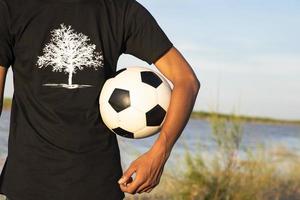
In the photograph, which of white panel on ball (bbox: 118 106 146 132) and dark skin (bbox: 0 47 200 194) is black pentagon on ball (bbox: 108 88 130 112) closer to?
white panel on ball (bbox: 118 106 146 132)

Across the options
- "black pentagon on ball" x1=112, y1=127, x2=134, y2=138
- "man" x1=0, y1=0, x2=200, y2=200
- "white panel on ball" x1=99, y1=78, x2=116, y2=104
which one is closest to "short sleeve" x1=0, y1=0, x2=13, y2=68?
"man" x1=0, y1=0, x2=200, y2=200

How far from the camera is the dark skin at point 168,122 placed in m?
1.91

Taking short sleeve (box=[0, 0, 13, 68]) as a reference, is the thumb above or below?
below

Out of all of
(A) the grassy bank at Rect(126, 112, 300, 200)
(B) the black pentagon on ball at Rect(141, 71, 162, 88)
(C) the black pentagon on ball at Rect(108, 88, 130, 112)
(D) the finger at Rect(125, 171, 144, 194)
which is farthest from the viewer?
(A) the grassy bank at Rect(126, 112, 300, 200)

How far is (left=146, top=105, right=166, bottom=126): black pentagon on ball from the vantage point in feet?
7.33

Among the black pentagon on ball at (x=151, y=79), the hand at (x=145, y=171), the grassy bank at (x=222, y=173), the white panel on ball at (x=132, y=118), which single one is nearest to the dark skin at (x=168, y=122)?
the hand at (x=145, y=171)

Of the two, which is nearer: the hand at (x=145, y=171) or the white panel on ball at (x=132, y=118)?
the hand at (x=145, y=171)

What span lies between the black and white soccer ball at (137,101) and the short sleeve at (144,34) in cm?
17

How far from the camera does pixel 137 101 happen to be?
7.46ft

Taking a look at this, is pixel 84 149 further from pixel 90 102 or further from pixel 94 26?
pixel 94 26

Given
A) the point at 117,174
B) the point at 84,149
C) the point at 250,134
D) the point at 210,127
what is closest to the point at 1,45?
the point at 84,149

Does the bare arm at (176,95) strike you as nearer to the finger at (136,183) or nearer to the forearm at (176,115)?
the forearm at (176,115)

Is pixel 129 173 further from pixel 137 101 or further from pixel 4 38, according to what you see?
pixel 4 38

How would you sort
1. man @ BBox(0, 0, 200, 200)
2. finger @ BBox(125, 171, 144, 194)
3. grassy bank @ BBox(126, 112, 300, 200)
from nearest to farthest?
finger @ BBox(125, 171, 144, 194) < man @ BBox(0, 0, 200, 200) < grassy bank @ BBox(126, 112, 300, 200)
